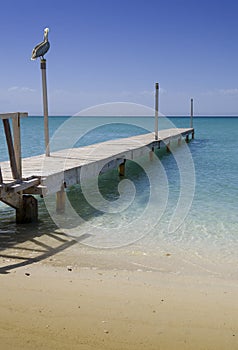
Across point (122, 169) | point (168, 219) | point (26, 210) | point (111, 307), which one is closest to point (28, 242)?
point (26, 210)

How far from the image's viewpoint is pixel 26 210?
6.38m

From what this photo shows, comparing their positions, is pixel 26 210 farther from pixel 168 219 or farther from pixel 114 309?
pixel 114 309

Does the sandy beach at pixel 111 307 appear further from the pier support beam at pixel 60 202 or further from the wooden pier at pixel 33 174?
the pier support beam at pixel 60 202

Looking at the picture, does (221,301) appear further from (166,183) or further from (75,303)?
(166,183)

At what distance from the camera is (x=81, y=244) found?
564 cm

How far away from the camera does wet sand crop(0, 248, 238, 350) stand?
2951 millimetres

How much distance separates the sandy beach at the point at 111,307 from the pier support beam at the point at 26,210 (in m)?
1.55

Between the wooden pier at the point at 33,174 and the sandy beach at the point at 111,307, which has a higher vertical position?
the wooden pier at the point at 33,174

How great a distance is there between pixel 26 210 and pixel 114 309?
3314 mm

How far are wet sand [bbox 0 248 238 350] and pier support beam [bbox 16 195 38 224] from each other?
1.78 meters

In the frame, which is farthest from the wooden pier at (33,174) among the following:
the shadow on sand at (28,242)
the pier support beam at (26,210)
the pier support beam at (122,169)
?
the pier support beam at (122,169)

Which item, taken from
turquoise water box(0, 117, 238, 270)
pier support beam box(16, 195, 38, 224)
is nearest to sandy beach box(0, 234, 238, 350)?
turquoise water box(0, 117, 238, 270)

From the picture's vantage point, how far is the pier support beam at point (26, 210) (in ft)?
20.8

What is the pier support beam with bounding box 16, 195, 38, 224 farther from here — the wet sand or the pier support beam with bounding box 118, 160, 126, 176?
the pier support beam with bounding box 118, 160, 126, 176
